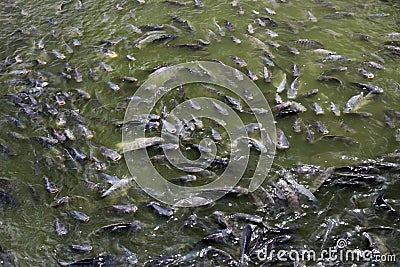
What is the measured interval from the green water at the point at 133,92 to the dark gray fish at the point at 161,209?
0.07 m

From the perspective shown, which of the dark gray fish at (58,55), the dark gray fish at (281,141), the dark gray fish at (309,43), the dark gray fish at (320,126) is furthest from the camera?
the dark gray fish at (58,55)

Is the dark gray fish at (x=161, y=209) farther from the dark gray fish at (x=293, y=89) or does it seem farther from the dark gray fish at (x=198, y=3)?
A: the dark gray fish at (x=198, y=3)

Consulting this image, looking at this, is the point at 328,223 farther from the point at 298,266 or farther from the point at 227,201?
the point at 227,201

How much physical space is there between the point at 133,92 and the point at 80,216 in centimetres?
279

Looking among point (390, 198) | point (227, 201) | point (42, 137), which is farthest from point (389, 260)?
point (42, 137)

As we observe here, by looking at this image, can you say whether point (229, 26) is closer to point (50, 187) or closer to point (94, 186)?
point (94, 186)

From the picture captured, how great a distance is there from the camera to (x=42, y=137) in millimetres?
7379

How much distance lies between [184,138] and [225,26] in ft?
11.6

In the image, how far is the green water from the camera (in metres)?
5.91

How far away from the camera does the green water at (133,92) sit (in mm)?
5910

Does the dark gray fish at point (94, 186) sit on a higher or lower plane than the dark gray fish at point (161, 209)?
higher

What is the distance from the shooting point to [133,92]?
8.21 m

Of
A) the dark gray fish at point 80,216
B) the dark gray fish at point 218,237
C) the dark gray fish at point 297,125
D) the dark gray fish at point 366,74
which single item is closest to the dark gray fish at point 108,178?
the dark gray fish at point 80,216

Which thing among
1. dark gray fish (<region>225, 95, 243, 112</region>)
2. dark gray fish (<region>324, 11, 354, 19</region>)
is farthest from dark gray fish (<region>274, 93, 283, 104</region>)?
dark gray fish (<region>324, 11, 354, 19</region>)
